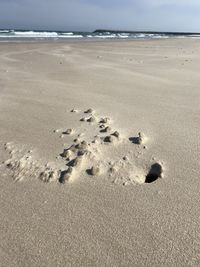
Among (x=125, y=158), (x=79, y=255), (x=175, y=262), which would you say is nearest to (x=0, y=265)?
(x=79, y=255)

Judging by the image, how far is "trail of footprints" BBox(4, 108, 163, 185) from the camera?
232 cm

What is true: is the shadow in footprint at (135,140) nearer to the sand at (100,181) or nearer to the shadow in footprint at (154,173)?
the sand at (100,181)

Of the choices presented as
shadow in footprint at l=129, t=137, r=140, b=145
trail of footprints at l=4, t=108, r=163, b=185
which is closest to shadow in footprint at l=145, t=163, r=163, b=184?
trail of footprints at l=4, t=108, r=163, b=185

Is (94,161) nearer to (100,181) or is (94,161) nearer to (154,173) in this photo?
(100,181)

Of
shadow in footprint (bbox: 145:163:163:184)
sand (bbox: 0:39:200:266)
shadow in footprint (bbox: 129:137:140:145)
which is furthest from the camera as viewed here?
shadow in footprint (bbox: 129:137:140:145)

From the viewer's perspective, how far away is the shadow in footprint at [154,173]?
2309 millimetres

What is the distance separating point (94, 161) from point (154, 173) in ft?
1.40

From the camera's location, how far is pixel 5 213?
1965 mm

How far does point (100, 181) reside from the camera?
89.1 inches

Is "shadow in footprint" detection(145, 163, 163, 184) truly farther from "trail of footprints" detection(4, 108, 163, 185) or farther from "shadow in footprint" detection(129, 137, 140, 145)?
"shadow in footprint" detection(129, 137, 140, 145)

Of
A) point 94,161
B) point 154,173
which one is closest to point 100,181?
point 94,161

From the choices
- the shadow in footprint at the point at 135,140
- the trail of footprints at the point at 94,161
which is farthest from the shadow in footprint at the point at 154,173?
the shadow in footprint at the point at 135,140

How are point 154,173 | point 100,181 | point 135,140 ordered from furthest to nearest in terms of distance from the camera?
1. point 135,140
2. point 154,173
3. point 100,181

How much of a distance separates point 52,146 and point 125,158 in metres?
0.61
